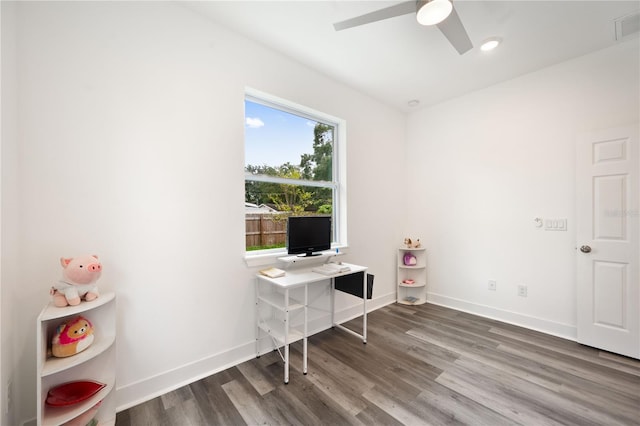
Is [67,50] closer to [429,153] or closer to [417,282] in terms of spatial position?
[429,153]

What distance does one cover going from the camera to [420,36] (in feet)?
7.48

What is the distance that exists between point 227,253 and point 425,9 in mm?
2197

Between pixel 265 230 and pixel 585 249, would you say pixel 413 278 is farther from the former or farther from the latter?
pixel 265 230

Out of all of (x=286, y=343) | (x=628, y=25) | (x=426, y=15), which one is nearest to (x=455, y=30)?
(x=426, y=15)

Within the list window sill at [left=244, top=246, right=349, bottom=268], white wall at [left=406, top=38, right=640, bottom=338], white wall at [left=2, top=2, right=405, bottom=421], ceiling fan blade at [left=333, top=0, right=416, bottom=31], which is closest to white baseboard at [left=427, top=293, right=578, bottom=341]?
white wall at [left=406, top=38, right=640, bottom=338]

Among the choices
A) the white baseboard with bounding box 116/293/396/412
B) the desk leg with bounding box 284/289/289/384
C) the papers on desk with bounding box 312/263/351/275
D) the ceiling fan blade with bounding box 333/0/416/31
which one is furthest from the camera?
the papers on desk with bounding box 312/263/351/275

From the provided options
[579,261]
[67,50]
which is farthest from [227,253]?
[579,261]

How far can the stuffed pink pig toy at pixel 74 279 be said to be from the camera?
138 centimetres

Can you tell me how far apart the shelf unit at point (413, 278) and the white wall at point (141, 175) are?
89.6 inches

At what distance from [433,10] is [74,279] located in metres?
2.54

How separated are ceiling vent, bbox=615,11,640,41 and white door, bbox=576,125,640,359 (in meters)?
0.80

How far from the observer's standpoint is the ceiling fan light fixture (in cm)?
152

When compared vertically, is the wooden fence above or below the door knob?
above

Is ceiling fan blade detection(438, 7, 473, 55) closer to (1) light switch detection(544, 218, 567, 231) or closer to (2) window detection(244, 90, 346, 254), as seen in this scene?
(2) window detection(244, 90, 346, 254)
